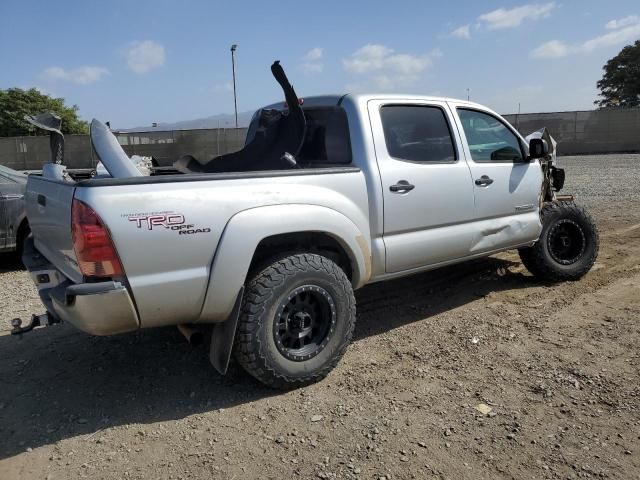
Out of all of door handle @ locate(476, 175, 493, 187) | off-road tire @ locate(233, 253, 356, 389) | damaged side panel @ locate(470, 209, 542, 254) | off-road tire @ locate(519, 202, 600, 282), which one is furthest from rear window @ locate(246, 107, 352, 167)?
off-road tire @ locate(519, 202, 600, 282)

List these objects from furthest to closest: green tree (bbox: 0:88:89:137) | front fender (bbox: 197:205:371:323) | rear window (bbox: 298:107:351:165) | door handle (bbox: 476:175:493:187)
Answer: green tree (bbox: 0:88:89:137) < door handle (bbox: 476:175:493:187) < rear window (bbox: 298:107:351:165) < front fender (bbox: 197:205:371:323)

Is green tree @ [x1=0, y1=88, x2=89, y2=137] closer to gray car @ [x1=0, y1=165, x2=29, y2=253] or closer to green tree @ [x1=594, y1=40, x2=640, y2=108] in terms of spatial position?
gray car @ [x1=0, y1=165, x2=29, y2=253]

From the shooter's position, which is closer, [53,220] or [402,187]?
[53,220]

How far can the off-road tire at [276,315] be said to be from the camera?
333cm

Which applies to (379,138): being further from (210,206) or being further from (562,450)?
(562,450)

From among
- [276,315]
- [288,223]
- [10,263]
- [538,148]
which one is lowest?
[10,263]

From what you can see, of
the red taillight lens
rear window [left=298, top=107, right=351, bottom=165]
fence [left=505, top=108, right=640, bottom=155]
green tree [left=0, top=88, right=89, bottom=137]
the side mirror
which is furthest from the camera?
green tree [left=0, top=88, right=89, bottom=137]

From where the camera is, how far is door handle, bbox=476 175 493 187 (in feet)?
15.2

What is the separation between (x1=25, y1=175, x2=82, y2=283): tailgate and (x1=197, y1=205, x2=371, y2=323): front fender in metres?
0.75

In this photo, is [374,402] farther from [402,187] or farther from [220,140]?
[220,140]

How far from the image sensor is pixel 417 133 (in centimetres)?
439

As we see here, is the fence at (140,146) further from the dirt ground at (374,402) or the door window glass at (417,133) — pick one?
the dirt ground at (374,402)

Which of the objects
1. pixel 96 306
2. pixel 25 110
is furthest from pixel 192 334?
pixel 25 110

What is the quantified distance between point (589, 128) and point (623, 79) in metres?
25.8
